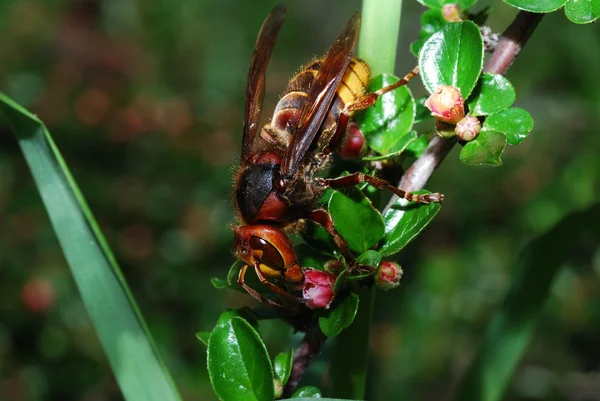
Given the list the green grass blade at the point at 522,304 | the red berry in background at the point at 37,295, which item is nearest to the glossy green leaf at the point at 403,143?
the green grass blade at the point at 522,304

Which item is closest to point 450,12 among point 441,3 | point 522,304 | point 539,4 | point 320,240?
point 441,3

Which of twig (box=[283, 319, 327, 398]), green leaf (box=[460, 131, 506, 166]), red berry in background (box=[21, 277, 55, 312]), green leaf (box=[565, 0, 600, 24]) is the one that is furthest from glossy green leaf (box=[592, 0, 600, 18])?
red berry in background (box=[21, 277, 55, 312])

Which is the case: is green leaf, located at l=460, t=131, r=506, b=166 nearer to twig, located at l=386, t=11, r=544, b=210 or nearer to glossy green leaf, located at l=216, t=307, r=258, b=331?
Result: twig, located at l=386, t=11, r=544, b=210

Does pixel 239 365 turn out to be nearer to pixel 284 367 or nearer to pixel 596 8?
pixel 284 367

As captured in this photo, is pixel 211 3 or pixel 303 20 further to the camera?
pixel 303 20

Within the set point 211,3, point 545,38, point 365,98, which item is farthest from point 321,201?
point 211,3

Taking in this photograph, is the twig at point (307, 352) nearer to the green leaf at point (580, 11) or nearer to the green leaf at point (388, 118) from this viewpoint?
the green leaf at point (388, 118)

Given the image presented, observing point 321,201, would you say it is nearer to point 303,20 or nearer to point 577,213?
point 577,213
